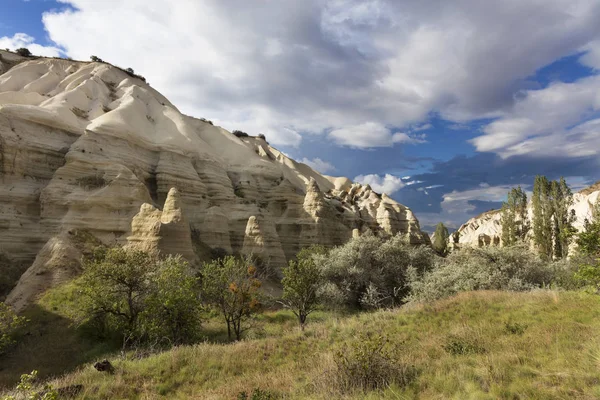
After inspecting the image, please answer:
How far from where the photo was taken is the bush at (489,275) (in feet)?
80.6

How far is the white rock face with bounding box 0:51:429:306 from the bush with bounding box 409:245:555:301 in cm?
1904

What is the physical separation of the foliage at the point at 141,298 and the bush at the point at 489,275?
17403 millimetres

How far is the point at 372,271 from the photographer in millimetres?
33938

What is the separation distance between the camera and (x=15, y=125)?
32156 millimetres

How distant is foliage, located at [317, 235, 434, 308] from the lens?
99.9 feet

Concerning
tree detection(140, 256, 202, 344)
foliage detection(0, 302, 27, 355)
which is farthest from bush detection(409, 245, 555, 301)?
foliage detection(0, 302, 27, 355)

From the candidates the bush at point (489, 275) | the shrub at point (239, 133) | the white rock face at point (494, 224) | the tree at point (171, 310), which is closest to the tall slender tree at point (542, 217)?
the white rock face at point (494, 224)

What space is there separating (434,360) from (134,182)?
106 feet

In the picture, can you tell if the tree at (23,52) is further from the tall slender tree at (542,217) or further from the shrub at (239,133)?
the tall slender tree at (542,217)

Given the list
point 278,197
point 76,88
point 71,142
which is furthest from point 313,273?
point 76,88

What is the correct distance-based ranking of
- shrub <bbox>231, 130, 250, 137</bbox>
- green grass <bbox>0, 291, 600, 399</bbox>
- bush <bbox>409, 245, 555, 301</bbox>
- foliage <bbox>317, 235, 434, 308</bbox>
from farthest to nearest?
shrub <bbox>231, 130, 250, 137</bbox> < foliage <bbox>317, 235, 434, 308</bbox> < bush <bbox>409, 245, 555, 301</bbox> < green grass <bbox>0, 291, 600, 399</bbox>

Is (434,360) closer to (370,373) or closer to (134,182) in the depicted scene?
(370,373)

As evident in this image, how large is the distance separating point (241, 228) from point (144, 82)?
50.7 meters

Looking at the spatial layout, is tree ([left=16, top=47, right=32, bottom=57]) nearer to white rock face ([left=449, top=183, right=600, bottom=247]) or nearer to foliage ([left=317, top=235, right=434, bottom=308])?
foliage ([left=317, top=235, right=434, bottom=308])
